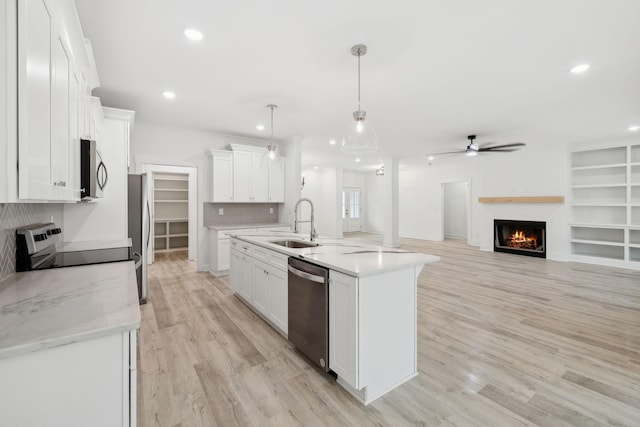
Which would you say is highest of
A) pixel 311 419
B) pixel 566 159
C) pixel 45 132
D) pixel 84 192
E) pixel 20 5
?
pixel 566 159

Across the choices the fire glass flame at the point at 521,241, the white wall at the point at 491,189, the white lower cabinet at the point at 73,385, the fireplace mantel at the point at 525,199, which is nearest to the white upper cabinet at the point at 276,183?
the white lower cabinet at the point at 73,385

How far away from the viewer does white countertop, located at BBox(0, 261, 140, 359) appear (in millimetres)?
903

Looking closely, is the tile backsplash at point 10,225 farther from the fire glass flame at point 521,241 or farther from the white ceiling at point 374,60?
the fire glass flame at point 521,241

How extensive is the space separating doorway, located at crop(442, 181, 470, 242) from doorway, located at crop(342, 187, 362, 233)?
3375 millimetres

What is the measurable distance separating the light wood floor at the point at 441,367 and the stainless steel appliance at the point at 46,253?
35.4 inches

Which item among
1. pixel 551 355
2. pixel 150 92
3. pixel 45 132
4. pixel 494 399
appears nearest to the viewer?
pixel 45 132

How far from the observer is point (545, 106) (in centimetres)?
398

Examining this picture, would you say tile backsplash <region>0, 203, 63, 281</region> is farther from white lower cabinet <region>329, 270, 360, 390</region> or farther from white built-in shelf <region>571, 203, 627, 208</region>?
white built-in shelf <region>571, 203, 627, 208</region>

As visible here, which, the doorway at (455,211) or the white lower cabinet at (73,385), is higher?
the doorway at (455,211)

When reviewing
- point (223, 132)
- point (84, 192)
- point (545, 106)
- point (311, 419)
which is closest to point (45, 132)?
point (84, 192)

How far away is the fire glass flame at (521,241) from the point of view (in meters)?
6.92

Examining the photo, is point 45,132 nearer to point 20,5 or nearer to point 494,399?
point 20,5

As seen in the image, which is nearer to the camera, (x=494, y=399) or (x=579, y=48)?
(x=494, y=399)

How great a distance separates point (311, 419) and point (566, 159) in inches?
298
